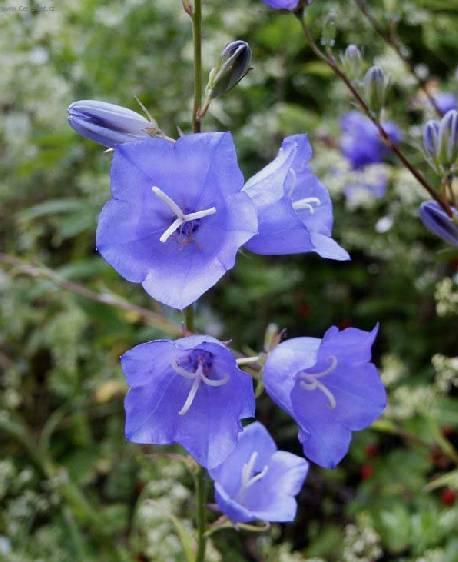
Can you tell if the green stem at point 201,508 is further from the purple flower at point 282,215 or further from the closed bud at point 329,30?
the closed bud at point 329,30

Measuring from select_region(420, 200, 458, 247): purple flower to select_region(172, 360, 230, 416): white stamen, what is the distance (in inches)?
17.3

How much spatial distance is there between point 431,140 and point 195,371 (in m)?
0.56

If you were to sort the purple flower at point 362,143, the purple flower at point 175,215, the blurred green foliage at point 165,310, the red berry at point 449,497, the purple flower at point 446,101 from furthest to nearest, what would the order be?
1. the purple flower at point 362,143
2. the purple flower at point 446,101
3. the blurred green foliage at point 165,310
4. the red berry at point 449,497
5. the purple flower at point 175,215

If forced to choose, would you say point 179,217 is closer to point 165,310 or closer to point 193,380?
point 193,380

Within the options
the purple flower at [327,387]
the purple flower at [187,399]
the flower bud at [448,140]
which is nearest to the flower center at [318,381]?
the purple flower at [327,387]

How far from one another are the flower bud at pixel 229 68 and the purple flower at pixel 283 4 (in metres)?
0.21

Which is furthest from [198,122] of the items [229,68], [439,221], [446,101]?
[446,101]

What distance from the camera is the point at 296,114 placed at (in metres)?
2.55

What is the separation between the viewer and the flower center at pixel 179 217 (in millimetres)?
1074

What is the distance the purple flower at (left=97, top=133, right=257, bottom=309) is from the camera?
3.37ft

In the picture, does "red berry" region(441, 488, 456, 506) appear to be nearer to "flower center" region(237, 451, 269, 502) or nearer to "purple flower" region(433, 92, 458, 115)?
"flower center" region(237, 451, 269, 502)

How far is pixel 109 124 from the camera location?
3.61 feet

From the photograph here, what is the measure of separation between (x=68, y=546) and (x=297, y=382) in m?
1.29

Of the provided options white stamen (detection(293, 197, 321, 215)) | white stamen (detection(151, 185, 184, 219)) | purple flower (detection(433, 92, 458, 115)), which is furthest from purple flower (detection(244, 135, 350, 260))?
purple flower (detection(433, 92, 458, 115))
